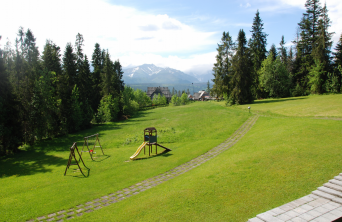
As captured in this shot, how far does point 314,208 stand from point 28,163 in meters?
22.0

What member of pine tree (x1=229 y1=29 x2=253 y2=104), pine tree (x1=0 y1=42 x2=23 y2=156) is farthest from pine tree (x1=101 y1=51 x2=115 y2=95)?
pine tree (x1=229 y1=29 x2=253 y2=104)

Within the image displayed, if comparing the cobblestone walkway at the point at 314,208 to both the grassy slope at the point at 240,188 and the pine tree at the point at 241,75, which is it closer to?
the grassy slope at the point at 240,188

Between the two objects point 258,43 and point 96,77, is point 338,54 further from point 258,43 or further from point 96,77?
point 96,77

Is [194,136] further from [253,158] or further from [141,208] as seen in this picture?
[141,208]

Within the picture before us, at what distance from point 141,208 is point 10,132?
21978mm

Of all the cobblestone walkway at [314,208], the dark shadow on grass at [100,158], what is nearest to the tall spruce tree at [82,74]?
the dark shadow on grass at [100,158]

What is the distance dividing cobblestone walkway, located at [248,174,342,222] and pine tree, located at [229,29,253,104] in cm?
4148

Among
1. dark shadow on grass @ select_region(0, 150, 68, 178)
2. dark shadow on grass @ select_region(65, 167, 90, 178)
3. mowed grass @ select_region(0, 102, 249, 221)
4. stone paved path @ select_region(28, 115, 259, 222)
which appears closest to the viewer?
stone paved path @ select_region(28, 115, 259, 222)

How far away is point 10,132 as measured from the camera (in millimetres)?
22625

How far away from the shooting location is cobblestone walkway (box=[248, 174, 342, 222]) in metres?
6.60

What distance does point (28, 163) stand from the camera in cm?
1892

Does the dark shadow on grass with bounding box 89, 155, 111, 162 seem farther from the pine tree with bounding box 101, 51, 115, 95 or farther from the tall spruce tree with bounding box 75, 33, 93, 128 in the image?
the pine tree with bounding box 101, 51, 115, 95

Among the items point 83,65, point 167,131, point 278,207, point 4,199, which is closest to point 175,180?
point 278,207

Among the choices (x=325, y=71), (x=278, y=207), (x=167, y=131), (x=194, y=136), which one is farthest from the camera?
(x=325, y=71)
